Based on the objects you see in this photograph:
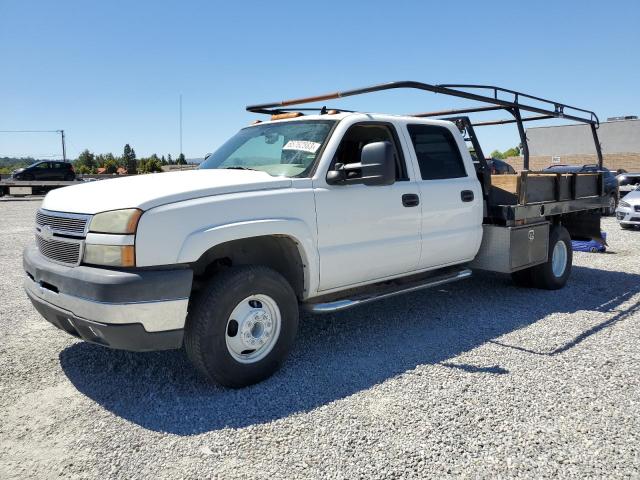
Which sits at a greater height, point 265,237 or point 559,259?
point 265,237

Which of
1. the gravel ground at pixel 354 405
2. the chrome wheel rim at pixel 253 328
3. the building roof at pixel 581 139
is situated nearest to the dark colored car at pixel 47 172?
the gravel ground at pixel 354 405

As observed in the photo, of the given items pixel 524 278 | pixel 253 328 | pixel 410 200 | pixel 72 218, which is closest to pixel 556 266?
pixel 524 278

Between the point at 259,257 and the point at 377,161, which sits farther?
the point at 259,257

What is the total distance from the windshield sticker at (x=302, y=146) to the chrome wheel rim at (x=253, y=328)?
1298 mm

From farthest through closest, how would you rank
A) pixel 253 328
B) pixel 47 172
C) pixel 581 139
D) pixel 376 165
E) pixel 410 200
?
pixel 581 139
pixel 47 172
pixel 410 200
pixel 376 165
pixel 253 328

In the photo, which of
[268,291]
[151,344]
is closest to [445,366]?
[268,291]

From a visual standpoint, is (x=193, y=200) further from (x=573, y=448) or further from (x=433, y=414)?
(x=573, y=448)

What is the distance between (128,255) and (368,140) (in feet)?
8.46

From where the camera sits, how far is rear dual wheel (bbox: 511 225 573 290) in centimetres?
662

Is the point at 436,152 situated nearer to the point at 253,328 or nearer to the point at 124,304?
the point at 253,328

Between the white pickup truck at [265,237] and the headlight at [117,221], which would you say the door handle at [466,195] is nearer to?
the white pickup truck at [265,237]

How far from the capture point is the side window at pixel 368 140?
481 cm

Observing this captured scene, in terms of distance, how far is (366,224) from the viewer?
4406mm

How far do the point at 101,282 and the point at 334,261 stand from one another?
1.75 metres
